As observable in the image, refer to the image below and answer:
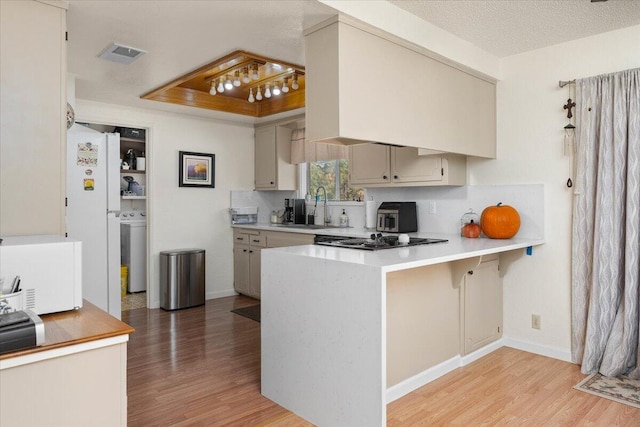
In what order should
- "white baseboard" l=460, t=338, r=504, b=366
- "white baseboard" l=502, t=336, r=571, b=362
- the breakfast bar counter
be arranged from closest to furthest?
the breakfast bar counter, "white baseboard" l=460, t=338, r=504, b=366, "white baseboard" l=502, t=336, r=571, b=362

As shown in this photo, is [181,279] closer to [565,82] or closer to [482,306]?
[482,306]

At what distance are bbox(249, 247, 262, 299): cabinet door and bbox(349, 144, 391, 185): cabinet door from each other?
1.61 meters

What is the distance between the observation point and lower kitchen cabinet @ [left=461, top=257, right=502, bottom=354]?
10.4 ft

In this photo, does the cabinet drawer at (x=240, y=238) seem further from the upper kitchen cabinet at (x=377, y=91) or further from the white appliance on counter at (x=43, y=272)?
the white appliance on counter at (x=43, y=272)

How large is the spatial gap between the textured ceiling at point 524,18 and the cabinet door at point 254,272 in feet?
10.6

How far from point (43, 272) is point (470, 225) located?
9.64ft

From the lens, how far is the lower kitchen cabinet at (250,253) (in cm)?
482

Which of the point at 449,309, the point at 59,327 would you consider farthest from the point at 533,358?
the point at 59,327

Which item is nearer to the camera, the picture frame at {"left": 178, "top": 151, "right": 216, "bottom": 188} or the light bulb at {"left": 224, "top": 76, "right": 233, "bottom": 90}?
the light bulb at {"left": 224, "top": 76, "right": 233, "bottom": 90}

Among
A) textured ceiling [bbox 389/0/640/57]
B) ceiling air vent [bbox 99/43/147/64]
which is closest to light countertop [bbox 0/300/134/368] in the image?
ceiling air vent [bbox 99/43/147/64]

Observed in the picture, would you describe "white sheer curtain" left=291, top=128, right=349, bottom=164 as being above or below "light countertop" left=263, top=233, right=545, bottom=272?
above

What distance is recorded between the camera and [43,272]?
5.51ft

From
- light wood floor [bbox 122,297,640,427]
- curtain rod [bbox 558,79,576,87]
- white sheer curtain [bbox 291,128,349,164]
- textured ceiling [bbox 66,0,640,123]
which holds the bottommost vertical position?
light wood floor [bbox 122,297,640,427]

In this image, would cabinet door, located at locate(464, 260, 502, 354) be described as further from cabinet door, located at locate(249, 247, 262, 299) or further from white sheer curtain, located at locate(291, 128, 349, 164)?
cabinet door, located at locate(249, 247, 262, 299)
